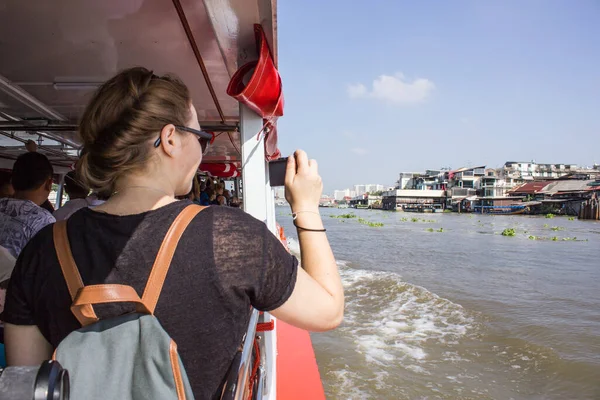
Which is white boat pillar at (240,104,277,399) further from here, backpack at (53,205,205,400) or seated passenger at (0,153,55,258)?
backpack at (53,205,205,400)

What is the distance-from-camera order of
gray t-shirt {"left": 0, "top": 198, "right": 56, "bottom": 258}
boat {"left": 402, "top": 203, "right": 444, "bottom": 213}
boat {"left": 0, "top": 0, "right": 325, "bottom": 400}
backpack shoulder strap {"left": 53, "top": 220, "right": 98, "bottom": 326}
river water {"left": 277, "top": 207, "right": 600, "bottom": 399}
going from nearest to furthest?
1. backpack shoulder strap {"left": 53, "top": 220, "right": 98, "bottom": 326}
2. boat {"left": 0, "top": 0, "right": 325, "bottom": 400}
3. gray t-shirt {"left": 0, "top": 198, "right": 56, "bottom": 258}
4. river water {"left": 277, "top": 207, "right": 600, "bottom": 399}
5. boat {"left": 402, "top": 203, "right": 444, "bottom": 213}

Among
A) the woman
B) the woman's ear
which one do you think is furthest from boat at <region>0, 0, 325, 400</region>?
the woman's ear

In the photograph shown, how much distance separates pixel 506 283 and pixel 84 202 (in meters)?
12.0

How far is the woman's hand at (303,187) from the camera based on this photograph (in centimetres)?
100

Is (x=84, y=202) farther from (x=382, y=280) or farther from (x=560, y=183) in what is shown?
(x=560, y=183)

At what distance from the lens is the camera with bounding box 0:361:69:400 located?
525 millimetres

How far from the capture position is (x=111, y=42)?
8.05 feet

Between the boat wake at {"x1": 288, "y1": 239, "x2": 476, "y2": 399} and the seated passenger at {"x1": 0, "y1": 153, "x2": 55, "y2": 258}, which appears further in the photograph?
the boat wake at {"x1": 288, "y1": 239, "x2": 476, "y2": 399}

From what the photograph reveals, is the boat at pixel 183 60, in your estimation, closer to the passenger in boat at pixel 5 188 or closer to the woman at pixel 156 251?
the woman at pixel 156 251

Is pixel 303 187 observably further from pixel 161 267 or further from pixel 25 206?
pixel 25 206

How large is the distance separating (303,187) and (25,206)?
2125mm

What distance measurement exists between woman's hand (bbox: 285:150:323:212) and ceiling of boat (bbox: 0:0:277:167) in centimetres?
109

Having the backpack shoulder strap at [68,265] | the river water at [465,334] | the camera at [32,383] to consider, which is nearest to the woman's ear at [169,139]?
the backpack shoulder strap at [68,265]

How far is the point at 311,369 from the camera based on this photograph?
11.1ft
